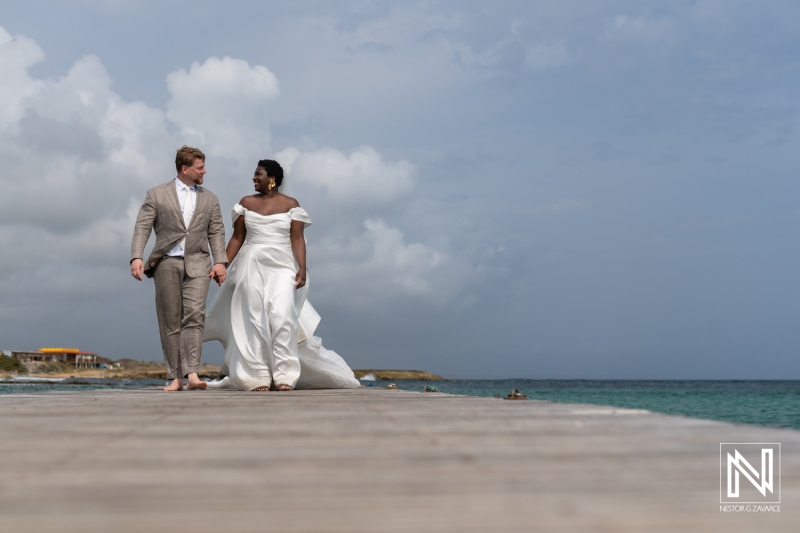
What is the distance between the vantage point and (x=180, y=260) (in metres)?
8.57

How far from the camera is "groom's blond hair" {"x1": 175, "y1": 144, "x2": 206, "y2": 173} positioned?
28.3 feet

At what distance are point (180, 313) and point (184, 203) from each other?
1.10 metres

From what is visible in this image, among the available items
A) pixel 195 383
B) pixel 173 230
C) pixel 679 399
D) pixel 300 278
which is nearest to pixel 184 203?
pixel 173 230

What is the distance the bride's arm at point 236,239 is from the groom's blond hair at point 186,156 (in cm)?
→ 76

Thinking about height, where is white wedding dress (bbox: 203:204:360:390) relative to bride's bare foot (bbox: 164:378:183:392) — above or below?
above

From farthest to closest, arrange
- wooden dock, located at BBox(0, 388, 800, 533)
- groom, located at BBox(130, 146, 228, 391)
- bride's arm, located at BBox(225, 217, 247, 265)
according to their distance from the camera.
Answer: bride's arm, located at BBox(225, 217, 247, 265), groom, located at BBox(130, 146, 228, 391), wooden dock, located at BBox(0, 388, 800, 533)

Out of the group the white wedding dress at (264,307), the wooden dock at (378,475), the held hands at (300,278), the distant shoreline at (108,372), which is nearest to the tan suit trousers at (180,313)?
the white wedding dress at (264,307)

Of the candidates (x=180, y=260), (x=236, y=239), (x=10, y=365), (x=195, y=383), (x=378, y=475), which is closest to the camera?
(x=378, y=475)

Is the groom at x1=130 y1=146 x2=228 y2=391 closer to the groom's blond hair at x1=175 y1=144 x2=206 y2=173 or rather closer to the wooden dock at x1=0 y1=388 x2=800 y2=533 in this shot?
the groom's blond hair at x1=175 y1=144 x2=206 y2=173

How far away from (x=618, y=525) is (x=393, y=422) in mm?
2125

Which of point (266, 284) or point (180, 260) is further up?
point (180, 260)

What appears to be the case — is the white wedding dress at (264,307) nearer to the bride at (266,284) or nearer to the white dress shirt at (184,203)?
the bride at (266,284)

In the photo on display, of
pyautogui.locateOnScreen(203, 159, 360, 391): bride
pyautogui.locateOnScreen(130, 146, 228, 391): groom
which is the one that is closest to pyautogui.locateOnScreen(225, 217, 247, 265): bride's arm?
pyautogui.locateOnScreen(203, 159, 360, 391): bride

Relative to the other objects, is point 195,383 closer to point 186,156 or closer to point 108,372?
point 186,156
